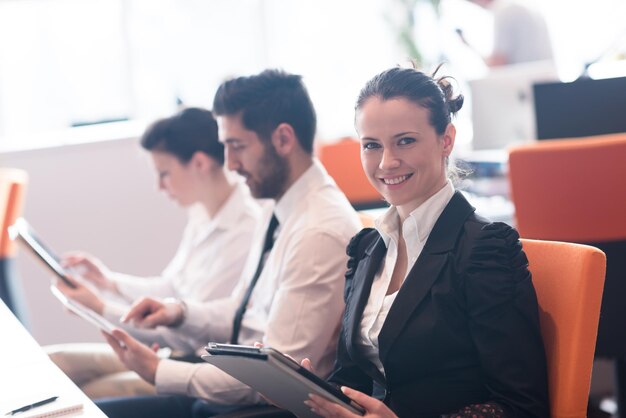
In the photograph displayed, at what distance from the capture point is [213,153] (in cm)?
294

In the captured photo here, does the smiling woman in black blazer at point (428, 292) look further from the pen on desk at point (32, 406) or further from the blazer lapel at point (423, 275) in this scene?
the pen on desk at point (32, 406)

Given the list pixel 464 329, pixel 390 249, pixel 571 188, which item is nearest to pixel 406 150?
pixel 390 249

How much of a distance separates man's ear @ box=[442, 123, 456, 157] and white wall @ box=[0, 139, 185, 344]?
328 centimetres

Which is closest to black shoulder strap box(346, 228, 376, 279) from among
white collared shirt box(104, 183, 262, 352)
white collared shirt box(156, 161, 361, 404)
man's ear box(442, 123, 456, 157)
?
white collared shirt box(156, 161, 361, 404)

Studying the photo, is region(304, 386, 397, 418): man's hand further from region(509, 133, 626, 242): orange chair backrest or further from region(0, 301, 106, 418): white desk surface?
region(509, 133, 626, 242): orange chair backrest

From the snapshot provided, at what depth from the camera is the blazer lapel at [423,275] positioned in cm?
166

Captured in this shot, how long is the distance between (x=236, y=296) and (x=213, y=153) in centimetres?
54

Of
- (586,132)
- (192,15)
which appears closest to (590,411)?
(586,132)

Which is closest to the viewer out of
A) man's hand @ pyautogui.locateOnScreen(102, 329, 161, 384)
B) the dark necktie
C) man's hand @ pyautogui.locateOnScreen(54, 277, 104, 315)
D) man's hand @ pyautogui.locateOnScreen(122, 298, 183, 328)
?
man's hand @ pyautogui.locateOnScreen(102, 329, 161, 384)

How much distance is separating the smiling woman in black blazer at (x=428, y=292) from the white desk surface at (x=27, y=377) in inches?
17.5

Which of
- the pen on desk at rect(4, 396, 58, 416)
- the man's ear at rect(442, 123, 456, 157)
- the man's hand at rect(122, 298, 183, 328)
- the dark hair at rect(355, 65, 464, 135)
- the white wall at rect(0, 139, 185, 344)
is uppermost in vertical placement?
the dark hair at rect(355, 65, 464, 135)

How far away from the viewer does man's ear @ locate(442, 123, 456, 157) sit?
181 centimetres

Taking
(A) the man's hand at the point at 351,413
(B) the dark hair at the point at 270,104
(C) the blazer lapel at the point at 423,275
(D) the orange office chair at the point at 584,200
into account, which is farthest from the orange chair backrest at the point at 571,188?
(A) the man's hand at the point at 351,413

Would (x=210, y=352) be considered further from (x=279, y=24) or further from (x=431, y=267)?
(x=279, y=24)
